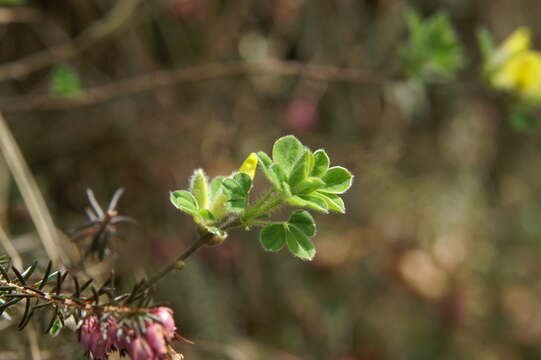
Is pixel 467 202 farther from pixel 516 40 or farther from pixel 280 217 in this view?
pixel 516 40

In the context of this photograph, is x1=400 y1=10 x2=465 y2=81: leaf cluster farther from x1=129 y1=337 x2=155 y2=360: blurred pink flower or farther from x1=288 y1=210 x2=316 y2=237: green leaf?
x1=129 y1=337 x2=155 y2=360: blurred pink flower

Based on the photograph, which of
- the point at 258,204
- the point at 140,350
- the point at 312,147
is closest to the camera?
the point at 140,350

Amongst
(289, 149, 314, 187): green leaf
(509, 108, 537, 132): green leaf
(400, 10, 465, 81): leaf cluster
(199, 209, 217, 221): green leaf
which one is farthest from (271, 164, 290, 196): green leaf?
(509, 108, 537, 132): green leaf

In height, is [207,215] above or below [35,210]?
below

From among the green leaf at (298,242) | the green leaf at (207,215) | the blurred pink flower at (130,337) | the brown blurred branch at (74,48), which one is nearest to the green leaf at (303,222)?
the green leaf at (298,242)

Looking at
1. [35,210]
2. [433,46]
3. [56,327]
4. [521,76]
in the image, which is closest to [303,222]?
[56,327]

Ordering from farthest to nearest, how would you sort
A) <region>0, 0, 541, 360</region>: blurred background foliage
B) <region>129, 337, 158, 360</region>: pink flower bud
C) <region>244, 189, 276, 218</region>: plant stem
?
<region>0, 0, 541, 360</region>: blurred background foliage
<region>244, 189, 276, 218</region>: plant stem
<region>129, 337, 158, 360</region>: pink flower bud

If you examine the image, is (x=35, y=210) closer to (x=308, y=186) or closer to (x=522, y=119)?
(x=308, y=186)
